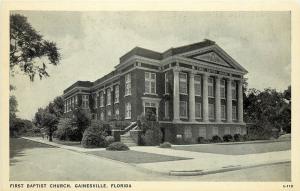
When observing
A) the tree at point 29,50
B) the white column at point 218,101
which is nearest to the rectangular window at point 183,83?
the white column at point 218,101

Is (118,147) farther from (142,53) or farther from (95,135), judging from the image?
(142,53)

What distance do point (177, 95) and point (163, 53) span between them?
3363mm

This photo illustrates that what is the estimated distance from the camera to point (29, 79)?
45.7 ft

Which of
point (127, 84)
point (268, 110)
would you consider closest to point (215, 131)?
point (268, 110)

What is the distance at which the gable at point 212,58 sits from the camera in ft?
58.5

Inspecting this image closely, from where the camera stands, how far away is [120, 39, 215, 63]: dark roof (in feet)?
51.0

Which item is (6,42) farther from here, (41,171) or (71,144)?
(71,144)

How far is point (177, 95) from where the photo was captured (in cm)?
1927

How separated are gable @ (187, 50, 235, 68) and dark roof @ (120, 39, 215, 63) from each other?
104 cm

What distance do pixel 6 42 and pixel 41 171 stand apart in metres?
4.62

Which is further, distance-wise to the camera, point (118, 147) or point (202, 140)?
point (202, 140)

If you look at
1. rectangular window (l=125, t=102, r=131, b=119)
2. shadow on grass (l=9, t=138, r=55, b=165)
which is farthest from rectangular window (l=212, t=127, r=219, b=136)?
shadow on grass (l=9, t=138, r=55, b=165)

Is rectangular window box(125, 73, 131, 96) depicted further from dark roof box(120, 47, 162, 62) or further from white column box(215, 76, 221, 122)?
white column box(215, 76, 221, 122)
